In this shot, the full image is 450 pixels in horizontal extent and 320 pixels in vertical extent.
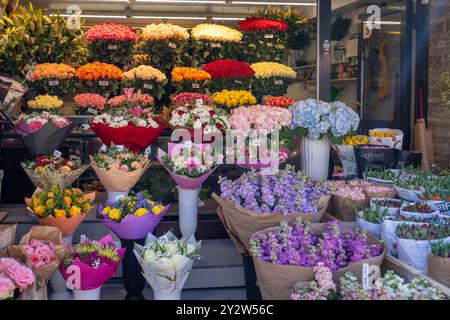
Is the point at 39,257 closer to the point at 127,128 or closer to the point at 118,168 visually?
the point at 118,168

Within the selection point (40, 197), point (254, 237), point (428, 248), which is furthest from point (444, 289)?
point (40, 197)

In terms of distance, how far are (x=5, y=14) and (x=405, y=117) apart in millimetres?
4823

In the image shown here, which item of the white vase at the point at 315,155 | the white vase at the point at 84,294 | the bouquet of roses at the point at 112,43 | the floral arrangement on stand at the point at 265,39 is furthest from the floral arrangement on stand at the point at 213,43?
the white vase at the point at 84,294

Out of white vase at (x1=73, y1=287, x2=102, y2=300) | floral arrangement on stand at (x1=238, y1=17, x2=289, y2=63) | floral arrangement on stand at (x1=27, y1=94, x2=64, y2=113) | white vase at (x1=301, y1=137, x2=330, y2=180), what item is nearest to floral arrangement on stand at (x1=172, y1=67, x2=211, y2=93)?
floral arrangement on stand at (x1=238, y1=17, x2=289, y2=63)

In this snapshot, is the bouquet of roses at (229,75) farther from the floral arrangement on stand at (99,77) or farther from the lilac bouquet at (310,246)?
the lilac bouquet at (310,246)

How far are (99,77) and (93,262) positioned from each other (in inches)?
143

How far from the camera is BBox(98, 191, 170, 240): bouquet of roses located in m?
3.00

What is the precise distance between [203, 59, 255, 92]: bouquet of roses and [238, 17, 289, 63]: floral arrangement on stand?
79cm

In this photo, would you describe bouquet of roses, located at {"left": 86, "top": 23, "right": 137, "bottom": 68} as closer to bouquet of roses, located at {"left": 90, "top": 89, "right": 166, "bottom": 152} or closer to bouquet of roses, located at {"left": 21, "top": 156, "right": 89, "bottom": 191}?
bouquet of roses, located at {"left": 90, "top": 89, "right": 166, "bottom": 152}

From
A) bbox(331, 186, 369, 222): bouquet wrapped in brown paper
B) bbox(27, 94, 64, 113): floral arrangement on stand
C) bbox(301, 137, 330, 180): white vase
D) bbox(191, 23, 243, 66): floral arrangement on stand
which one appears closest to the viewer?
bbox(331, 186, 369, 222): bouquet wrapped in brown paper

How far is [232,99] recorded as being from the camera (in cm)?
567

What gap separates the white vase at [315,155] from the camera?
4324mm

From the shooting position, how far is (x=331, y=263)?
2.59 meters

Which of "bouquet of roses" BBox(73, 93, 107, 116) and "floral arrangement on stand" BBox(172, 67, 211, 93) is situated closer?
"bouquet of roses" BBox(73, 93, 107, 116)
